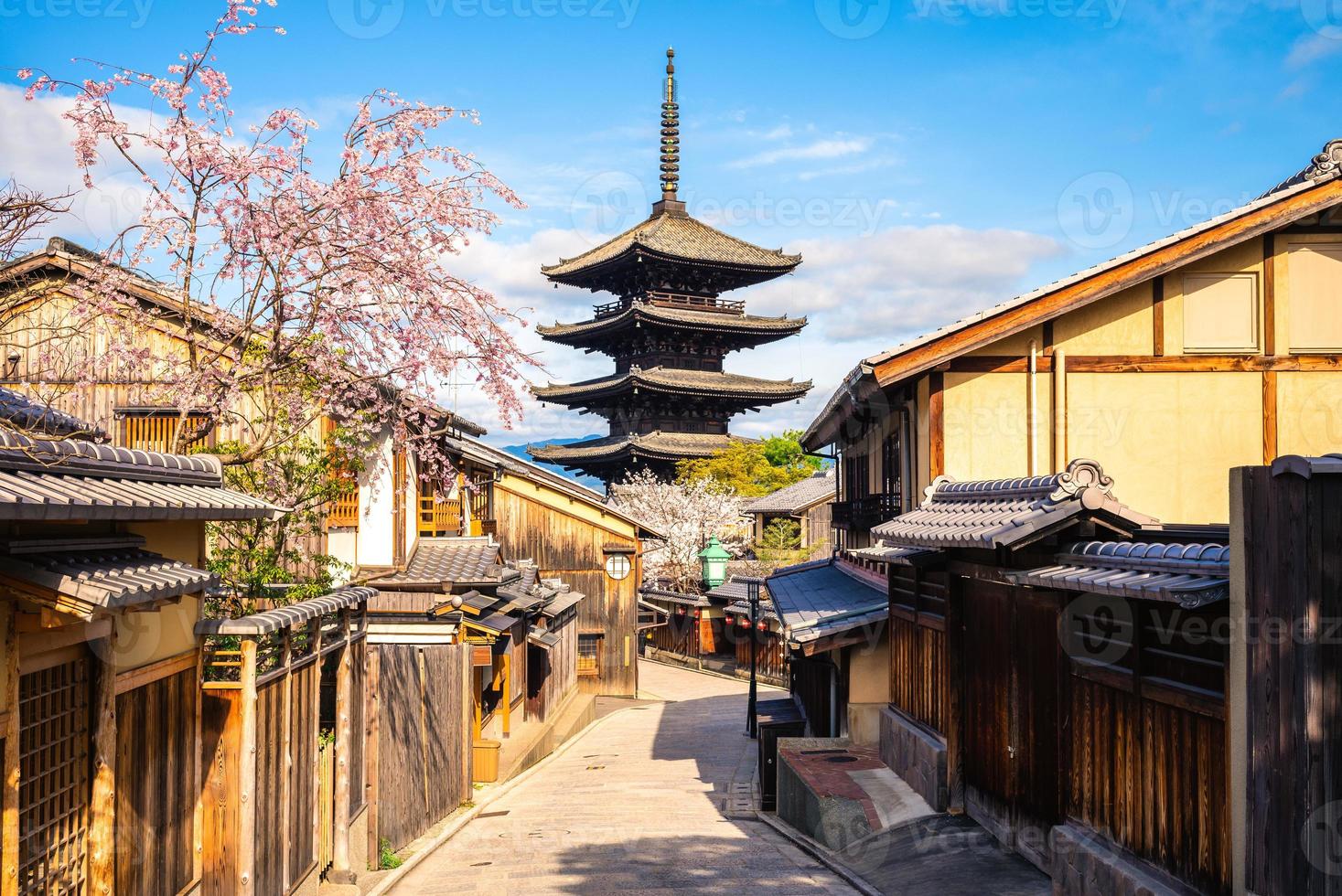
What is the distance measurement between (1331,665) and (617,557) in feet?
97.1

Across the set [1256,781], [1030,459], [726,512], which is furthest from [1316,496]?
[726,512]

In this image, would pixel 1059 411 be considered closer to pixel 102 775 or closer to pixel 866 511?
pixel 866 511

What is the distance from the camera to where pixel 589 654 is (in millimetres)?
35219

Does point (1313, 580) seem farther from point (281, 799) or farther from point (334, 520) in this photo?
point (334, 520)

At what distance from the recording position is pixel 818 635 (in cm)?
1617

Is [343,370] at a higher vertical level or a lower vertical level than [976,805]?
higher

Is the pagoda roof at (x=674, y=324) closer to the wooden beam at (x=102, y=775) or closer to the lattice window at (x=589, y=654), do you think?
the lattice window at (x=589, y=654)

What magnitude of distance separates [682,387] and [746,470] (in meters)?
6.65

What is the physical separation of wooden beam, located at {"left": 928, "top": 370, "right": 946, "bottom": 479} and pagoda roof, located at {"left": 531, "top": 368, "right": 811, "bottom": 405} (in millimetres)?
36922

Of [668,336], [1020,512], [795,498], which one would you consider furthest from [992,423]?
[795,498]

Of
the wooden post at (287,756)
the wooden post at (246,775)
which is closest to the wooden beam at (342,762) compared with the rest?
the wooden post at (287,756)

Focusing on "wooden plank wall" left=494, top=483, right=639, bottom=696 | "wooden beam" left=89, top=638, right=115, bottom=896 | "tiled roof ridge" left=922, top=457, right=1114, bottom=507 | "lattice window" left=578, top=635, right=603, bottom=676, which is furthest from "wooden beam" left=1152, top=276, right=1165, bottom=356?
"lattice window" left=578, top=635, right=603, bottom=676

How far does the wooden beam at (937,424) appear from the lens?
14.9 metres

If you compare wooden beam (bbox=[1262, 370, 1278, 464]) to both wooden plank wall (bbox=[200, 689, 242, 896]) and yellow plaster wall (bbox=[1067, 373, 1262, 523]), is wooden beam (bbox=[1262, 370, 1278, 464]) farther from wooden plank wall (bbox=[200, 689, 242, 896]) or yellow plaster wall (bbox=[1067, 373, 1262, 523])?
wooden plank wall (bbox=[200, 689, 242, 896])
